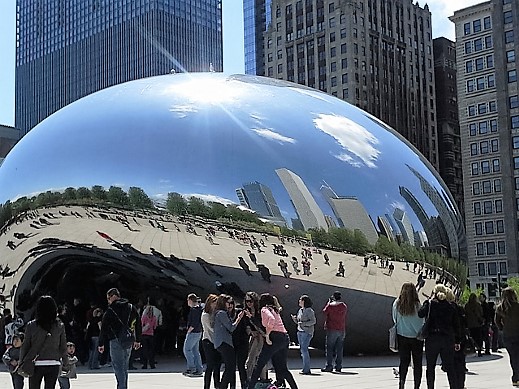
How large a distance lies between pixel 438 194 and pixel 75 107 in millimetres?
6777

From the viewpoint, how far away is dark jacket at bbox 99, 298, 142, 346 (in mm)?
8555

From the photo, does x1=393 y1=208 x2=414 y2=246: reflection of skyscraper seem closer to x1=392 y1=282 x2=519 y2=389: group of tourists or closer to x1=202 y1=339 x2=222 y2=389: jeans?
x1=392 y1=282 x2=519 y2=389: group of tourists

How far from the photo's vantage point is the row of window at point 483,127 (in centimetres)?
8925

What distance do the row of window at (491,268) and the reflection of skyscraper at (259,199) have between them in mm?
79203

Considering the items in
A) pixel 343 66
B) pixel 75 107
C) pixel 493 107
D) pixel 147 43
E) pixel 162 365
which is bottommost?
pixel 162 365

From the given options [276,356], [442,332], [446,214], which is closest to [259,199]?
[276,356]

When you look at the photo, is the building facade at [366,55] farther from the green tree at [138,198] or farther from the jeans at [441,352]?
the jeans at [441,352]

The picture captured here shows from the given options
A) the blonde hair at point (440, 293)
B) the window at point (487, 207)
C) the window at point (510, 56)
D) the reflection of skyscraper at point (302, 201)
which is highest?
the window at point (510, 56)

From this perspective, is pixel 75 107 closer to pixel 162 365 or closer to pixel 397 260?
pixel 162 365

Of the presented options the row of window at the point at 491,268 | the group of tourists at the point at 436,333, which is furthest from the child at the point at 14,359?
the row of window at the point at 491,268

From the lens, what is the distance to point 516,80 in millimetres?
86938

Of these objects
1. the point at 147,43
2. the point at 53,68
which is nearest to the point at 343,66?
the point at 147,43

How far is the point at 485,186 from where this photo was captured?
8994 cm

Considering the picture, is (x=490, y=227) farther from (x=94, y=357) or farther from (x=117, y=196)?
(x=117, y=196)
